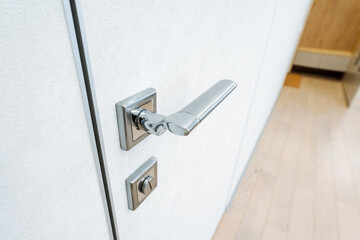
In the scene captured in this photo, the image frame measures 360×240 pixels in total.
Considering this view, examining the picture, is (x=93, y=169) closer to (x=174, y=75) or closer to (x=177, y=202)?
(x=174, y=75)

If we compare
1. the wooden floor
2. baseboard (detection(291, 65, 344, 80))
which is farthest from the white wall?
baseboard (detection(291, 65, 344, 80))

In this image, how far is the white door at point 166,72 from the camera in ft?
0.60

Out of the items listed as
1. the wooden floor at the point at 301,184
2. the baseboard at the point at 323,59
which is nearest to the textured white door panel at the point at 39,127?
the wooden floor at the point at 301,184

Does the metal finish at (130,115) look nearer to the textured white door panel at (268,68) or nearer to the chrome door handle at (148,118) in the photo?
the chrome door handle at (148,118)

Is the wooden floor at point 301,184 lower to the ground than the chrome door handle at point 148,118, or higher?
lower

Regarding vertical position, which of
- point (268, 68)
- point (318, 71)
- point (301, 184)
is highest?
point (268, 68)

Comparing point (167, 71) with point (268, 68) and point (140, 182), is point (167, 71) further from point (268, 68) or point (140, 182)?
point (268, 68)

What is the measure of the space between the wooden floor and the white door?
838mm

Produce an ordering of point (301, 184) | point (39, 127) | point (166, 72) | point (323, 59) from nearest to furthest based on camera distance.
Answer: point (39, 127), point (166, 72), point (301, 184), point (323, 59)

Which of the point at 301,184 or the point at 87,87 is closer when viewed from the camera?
the point at 87,87

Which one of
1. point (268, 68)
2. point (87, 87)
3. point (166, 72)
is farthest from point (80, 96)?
point (268, 68)

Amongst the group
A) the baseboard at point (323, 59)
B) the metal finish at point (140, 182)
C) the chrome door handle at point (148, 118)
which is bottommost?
the baseboard at point (323, 59)

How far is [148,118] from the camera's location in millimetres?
224

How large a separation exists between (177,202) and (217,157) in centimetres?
25
